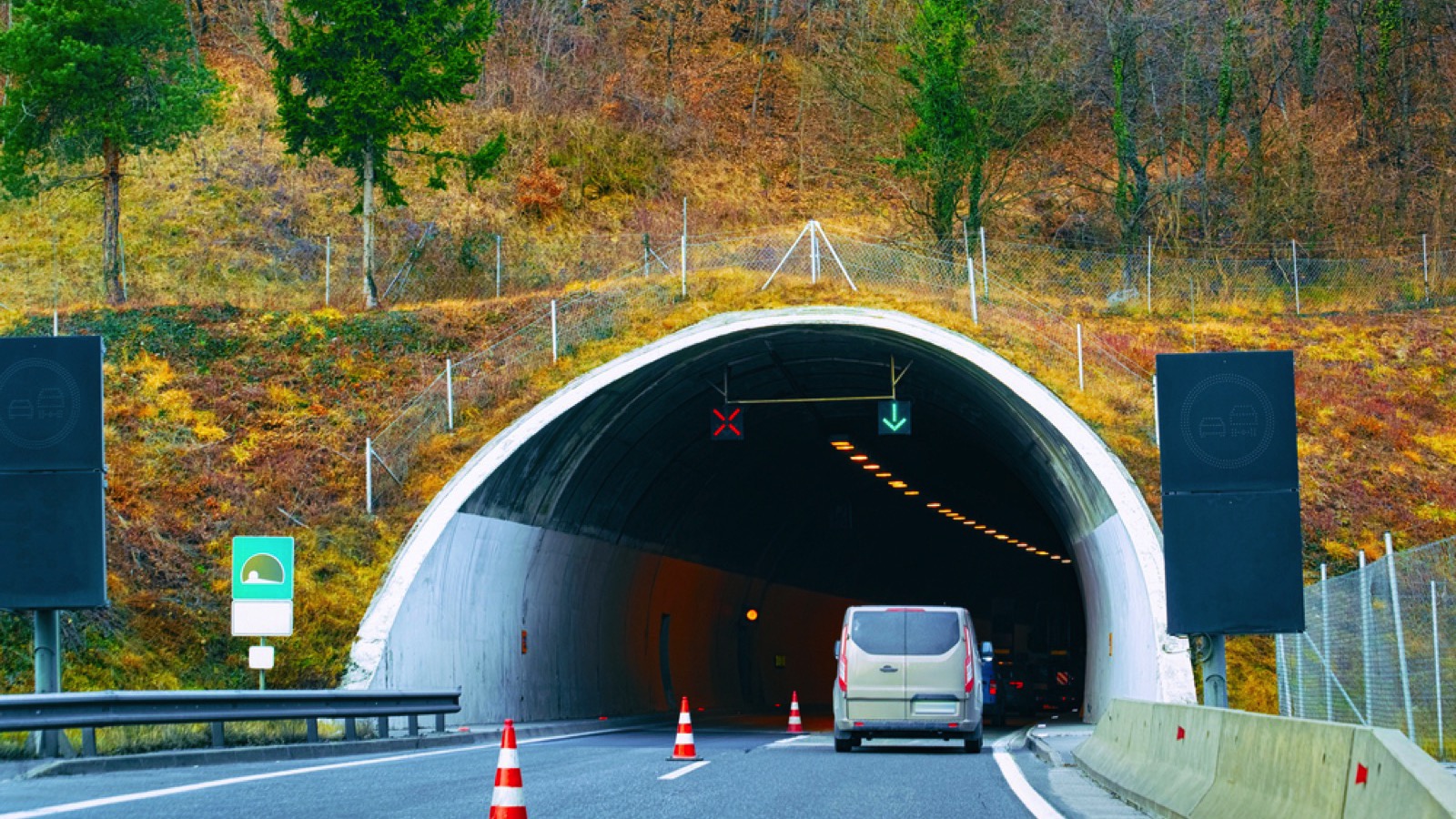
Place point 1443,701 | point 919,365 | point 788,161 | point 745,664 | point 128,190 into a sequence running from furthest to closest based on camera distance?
1. point 788,161
2. point 128,190
3. point 745,664
4. point 919,365
5. point 1443,701

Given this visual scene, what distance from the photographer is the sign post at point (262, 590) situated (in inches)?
794

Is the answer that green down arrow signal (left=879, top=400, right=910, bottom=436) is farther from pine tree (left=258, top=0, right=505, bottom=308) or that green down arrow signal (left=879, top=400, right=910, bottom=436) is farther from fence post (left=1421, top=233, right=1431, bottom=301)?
fence post (left=1421, top=233, right=1431, bottom=301)

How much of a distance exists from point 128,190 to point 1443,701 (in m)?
43.7

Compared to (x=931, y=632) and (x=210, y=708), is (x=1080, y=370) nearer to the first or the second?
(x=931, y=632)

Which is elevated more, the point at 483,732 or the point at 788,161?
the point at 788,161

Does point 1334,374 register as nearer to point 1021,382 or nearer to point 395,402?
point 1021,382

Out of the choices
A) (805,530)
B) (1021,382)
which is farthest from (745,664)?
(1021,382)

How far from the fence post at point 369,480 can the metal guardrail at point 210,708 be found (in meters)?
5.79

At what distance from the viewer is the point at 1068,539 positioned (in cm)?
3556

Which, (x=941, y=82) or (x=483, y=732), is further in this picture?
(x=941, y=82)

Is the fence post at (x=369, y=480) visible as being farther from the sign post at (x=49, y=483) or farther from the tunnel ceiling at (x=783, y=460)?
the sign post at (x=49, y=483)

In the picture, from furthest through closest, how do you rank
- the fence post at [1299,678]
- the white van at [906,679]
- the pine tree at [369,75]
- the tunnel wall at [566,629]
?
the pine tree at [369,75] < the tunnel wall at [566,629] < the white van at [906,679] < the fence post at [1299,678]

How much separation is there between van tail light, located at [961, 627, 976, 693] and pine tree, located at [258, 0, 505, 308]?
65.5 feet

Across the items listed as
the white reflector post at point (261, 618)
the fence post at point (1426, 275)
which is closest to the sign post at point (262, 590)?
the white reflector post at point (261, 618)
